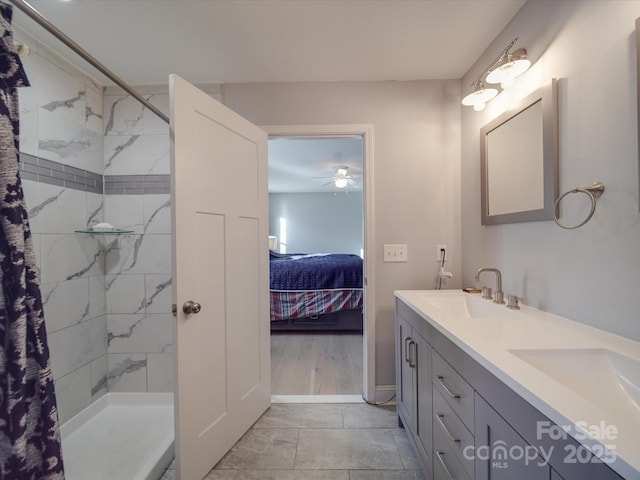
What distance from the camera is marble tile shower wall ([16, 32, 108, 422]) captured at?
1.51 meters

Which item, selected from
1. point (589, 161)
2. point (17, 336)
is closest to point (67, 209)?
point (17, 336)

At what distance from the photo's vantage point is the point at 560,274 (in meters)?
1.12

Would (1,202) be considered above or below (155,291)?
above

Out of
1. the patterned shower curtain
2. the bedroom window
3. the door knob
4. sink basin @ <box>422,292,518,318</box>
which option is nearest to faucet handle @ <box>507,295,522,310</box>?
sink basin @ <box>422,292,518,318</box>

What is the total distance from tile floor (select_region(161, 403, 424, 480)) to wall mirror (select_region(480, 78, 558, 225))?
141 cm

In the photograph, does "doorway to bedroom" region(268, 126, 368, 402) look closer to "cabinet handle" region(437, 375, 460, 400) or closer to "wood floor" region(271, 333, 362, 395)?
"wood floor" region(271, 333, 362, 395)

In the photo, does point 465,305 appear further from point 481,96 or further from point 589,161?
point 481,96

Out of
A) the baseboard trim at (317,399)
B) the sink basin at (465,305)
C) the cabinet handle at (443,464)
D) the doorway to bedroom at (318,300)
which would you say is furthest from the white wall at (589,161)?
the baseboard trim at (317,399)

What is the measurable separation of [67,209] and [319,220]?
570cm

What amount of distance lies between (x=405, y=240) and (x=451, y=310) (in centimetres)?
64

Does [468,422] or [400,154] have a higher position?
[400,154]

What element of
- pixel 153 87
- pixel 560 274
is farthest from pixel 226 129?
pixel 560 274

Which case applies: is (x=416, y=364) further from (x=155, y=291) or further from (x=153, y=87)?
(x=153, y=87)

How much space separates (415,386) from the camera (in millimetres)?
1391
